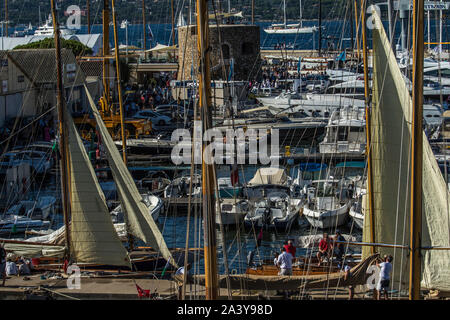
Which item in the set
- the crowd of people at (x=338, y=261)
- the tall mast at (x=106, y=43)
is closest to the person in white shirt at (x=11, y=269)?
the crowd of people at (x=338, y=261)

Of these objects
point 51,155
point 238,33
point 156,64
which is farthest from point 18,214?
point 156,64

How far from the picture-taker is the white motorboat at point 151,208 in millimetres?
28453

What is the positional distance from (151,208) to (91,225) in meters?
11.0

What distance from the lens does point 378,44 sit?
1653 centimetres

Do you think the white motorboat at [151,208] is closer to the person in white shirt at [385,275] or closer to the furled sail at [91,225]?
the furled sail at [91,225]

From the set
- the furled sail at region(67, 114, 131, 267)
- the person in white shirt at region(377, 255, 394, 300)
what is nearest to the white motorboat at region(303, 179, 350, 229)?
the furled sail at region(67, 114, 131, 267)

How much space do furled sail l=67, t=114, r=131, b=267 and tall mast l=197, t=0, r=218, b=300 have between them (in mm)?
5862

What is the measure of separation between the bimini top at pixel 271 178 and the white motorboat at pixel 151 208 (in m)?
4.67

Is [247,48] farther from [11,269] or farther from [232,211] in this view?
[11,269]

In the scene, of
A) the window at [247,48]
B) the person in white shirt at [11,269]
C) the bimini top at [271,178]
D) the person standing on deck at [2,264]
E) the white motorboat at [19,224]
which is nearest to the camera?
the person standing on deck at [2,264]

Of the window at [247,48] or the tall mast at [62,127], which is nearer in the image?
the tall mast at [62,127]

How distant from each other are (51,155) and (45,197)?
6.31 metres
